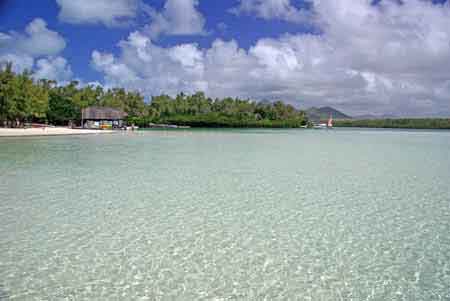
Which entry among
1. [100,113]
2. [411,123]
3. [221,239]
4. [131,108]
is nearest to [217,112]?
[131,108]

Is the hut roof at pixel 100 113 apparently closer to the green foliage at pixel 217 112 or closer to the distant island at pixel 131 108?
the distant island at pixel 131 108

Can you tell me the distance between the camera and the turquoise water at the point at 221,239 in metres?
4.04

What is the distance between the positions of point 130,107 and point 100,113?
2246cm

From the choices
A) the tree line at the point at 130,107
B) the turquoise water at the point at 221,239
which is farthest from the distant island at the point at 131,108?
the turquoise water at the point at 221,239

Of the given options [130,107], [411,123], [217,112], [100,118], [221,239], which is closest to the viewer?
[221,239]

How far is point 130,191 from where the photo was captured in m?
9.23

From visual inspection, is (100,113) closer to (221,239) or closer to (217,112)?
(217,112)

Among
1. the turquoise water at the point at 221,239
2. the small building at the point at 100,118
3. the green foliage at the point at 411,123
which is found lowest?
the turquoise water at the point at 221,239

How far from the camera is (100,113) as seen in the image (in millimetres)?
59312

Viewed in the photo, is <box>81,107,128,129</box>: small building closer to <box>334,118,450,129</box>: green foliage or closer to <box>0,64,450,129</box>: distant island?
<box>0,64,450,129</box>: distant island

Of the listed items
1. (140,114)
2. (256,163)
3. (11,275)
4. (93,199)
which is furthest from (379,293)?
A: (140,114)

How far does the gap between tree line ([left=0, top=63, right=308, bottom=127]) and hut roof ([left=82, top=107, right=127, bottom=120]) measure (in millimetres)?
2785

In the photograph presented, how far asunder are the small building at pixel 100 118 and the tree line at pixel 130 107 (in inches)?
95.8

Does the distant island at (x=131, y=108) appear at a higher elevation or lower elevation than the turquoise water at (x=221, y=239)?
higher
